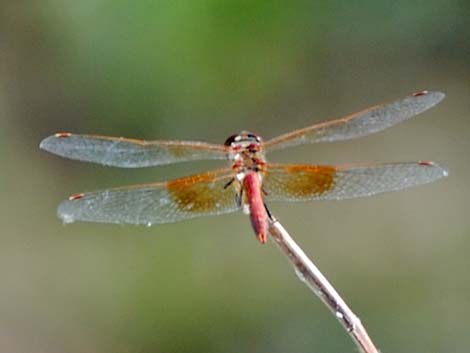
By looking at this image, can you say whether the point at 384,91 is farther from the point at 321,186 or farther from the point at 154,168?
the point at 321,186

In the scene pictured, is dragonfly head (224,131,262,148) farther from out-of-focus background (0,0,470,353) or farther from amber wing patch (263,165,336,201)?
out-of-focus background (0,0,470,353)

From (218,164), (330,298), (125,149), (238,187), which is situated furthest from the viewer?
(218,164)

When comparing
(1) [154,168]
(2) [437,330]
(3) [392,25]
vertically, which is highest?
(3) [392,25]

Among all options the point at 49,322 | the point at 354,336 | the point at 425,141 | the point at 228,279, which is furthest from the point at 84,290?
the point at 354,336

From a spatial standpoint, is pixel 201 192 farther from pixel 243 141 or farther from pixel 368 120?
pixel 368 120

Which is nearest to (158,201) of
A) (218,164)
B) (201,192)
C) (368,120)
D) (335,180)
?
(201,192)

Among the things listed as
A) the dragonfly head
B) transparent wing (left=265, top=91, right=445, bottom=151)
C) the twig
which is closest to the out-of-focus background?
transparent wing (left=265, top=91, right=445, bottom=151)
